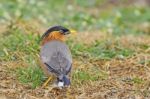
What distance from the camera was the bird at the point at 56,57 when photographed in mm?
6539

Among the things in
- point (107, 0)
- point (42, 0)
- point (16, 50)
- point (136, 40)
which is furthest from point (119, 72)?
point (107, 0)

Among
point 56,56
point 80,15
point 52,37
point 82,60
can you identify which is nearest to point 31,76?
point 56,56

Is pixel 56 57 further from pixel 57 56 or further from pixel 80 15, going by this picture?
pixel 80 15

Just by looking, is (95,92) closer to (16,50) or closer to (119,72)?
(119,72)

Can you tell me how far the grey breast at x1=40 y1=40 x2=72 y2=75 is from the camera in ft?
21.8

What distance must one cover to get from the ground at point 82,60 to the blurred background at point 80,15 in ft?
0.08

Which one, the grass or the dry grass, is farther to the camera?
the grass

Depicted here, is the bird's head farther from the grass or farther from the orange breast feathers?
the grass

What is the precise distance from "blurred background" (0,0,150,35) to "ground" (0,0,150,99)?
0.02 m

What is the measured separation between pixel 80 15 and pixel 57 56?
234 inches

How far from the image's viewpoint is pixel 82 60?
827 centimetres

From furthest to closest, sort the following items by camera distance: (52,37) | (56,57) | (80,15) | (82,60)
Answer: (80,15) → (82,60) → (52,37) → (56,57)

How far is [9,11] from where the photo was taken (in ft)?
40.4

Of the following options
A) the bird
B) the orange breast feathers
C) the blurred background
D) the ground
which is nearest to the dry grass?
the ground
